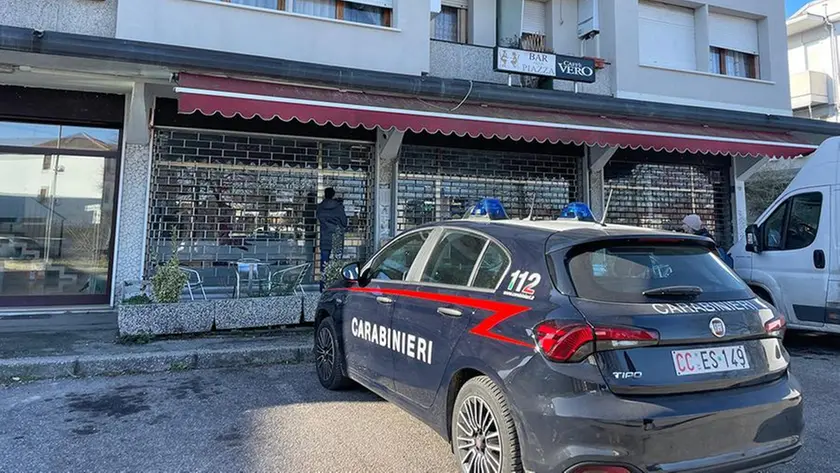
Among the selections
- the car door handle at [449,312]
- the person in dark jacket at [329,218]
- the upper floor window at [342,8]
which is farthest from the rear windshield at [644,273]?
the upper floor window at [342,8]

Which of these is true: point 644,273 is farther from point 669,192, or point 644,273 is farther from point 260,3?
point 669,192

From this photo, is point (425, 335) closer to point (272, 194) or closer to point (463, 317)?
point (463, 317)

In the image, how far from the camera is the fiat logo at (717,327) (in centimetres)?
252

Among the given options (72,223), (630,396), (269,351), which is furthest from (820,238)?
(72,223)

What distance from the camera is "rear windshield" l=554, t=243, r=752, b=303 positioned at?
2.59m

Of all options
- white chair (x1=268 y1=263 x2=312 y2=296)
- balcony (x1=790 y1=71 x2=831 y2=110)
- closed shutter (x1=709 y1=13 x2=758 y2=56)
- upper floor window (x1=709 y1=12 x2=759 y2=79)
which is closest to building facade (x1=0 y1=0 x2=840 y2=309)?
white chair (x1=268 y1=263 x2=312 y2=296)

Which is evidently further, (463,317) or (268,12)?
(268,12)

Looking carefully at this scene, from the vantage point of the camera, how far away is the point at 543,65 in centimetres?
893

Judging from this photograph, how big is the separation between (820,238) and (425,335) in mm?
5934

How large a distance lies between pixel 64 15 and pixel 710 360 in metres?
9.25

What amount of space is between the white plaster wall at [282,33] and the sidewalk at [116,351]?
4.43 meters

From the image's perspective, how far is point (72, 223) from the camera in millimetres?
8297

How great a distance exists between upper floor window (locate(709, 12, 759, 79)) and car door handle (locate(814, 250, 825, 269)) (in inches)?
278

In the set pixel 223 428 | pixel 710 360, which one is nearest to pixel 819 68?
pixel 710 360
